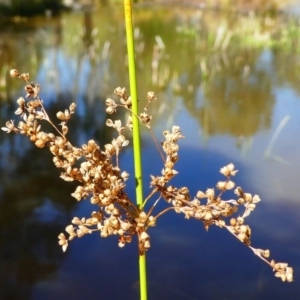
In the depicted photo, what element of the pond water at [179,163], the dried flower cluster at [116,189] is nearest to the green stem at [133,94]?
the dried flower cluster at [116,189]

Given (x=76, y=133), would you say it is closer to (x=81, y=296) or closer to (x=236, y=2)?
(x=81, y=296)

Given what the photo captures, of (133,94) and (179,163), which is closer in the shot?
(133,94)

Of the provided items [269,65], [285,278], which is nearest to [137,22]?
[269,65]

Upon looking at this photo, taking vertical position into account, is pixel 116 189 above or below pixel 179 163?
below

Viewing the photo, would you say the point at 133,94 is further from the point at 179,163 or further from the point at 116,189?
the point at 179,163

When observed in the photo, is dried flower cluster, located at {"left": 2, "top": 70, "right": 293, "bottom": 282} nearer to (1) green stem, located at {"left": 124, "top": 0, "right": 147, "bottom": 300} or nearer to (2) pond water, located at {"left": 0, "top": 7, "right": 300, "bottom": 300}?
(1) green stem, located at {"left": 124, "top": 0, "right": 147, "bottom": 300}

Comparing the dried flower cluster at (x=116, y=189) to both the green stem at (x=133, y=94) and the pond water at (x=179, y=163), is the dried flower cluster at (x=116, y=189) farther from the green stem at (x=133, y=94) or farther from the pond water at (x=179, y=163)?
the pond water at (x=179, y=163)

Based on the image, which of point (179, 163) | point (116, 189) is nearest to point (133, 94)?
point (116, 189)

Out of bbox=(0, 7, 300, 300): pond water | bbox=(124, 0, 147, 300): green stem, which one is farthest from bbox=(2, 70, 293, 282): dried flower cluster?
bbox=(0, 7, 300, 300): pond water

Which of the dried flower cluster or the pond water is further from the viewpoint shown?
the pond water
